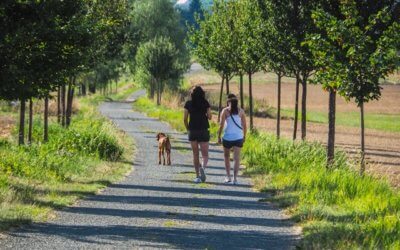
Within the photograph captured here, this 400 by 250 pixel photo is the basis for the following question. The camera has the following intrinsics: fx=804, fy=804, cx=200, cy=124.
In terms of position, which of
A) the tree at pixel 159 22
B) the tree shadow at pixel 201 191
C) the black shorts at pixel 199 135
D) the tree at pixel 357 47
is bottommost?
the tree shadow at pixel 201 191

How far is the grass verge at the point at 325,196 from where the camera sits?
989cm

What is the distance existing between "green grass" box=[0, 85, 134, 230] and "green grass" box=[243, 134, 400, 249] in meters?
3.70

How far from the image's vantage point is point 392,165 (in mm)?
28828

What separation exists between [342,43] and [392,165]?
10433mm

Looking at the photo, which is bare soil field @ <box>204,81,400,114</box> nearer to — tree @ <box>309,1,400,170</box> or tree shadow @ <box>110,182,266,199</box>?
tree @ <box>309,1,400,170</box>

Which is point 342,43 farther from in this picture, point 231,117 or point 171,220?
point 171,220

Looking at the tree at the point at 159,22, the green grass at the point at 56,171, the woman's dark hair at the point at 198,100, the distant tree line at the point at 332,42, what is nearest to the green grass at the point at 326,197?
the distant tree line at the point at 332,42

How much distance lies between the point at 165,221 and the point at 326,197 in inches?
138

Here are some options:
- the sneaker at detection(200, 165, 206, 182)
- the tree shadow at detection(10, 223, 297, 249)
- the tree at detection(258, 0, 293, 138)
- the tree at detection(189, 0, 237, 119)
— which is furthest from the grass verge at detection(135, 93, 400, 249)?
the tree at detection(189, 0, 237, 119)

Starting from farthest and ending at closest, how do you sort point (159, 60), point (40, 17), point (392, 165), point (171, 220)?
point (159, 60) < point (392, 165) < point (40, 17) < point (171, 220)

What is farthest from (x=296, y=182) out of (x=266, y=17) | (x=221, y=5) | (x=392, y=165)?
(x=221, y=5)

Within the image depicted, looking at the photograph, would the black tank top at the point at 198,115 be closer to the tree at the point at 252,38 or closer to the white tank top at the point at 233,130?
the white tank top at the point at 233,130

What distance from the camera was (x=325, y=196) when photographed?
1417 centimetres

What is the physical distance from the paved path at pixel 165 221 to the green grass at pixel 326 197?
1.49 ft
